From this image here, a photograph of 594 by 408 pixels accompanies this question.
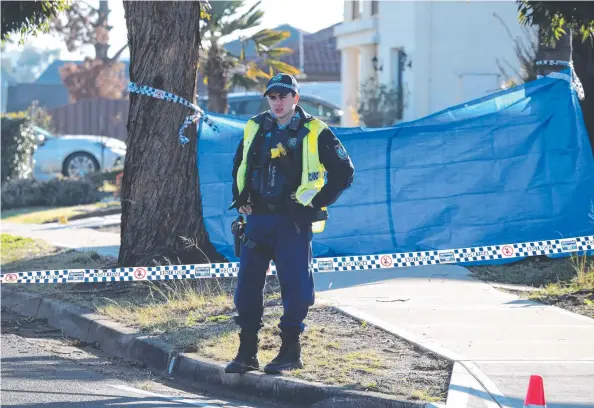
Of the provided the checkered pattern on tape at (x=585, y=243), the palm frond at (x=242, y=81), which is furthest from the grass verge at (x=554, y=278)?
the palm frond at (x=242, y=81)

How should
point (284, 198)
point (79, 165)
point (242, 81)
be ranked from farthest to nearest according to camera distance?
1. point (79, 165)
2. point (242, 81)
3. point (284, 198)

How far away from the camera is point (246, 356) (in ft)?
23.7

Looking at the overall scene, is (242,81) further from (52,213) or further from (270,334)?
(270,334)

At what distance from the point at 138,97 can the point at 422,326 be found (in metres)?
3.88

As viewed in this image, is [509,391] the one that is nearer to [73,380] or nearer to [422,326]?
[422,326]

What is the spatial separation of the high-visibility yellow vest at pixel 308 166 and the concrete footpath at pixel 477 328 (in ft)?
4.73

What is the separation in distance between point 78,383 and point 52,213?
13.0m

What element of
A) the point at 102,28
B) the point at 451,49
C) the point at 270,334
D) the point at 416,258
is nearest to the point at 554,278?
the point at 416,258

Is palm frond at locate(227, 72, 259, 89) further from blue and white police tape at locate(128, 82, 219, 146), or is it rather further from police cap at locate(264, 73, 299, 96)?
police cap at locate(264, 73, 299, 96)

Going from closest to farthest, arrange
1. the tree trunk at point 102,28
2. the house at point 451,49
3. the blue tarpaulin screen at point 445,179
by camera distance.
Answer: the blue tarpaulin screen at point 445,179 < the house at point 451,49 < the tree trunk at point 102,28

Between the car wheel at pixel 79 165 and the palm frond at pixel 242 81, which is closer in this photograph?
the palm frond at pixel 242 81

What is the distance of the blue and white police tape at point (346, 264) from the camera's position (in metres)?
10.3

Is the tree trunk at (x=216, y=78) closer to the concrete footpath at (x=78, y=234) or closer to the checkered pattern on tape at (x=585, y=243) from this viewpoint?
the concrete footpath at (x=78, y=234)

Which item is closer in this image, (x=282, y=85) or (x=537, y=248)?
(x=282, y=85)
